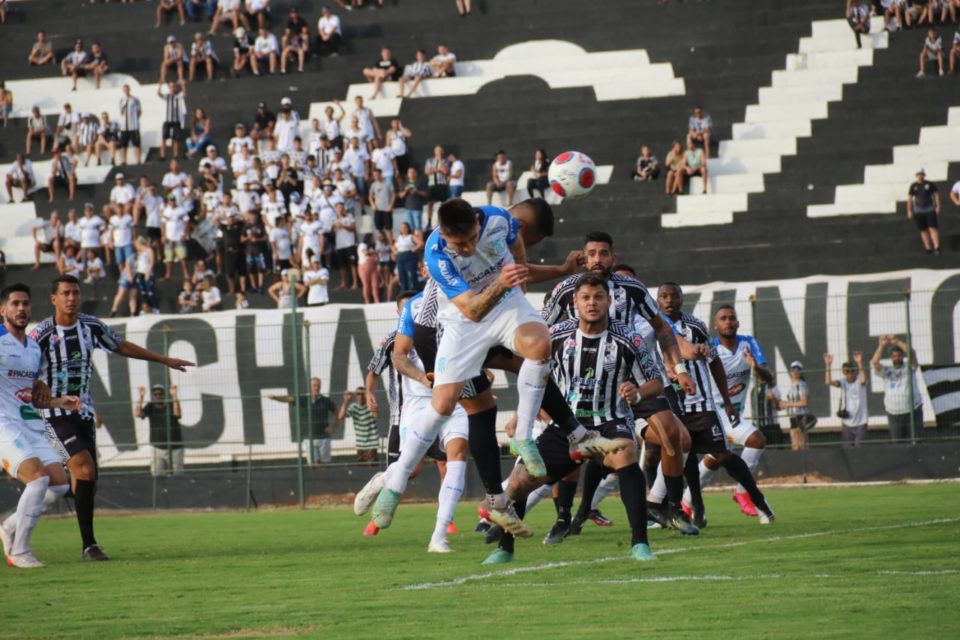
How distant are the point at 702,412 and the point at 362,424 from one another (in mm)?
9605

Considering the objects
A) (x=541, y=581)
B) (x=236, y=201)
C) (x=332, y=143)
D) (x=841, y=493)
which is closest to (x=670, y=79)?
(x=332, y=143)

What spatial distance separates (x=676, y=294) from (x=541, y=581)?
5939 millimetres

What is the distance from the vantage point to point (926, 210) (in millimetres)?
29172

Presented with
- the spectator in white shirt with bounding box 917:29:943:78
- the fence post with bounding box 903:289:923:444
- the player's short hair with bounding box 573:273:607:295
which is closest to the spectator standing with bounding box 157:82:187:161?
the spectator in white shirt with bounding box 917:29:943:78

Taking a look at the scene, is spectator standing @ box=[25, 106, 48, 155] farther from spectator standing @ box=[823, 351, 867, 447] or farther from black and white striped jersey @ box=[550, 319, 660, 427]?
black and white striped jersey @ box=[550, 319, 660, 427]

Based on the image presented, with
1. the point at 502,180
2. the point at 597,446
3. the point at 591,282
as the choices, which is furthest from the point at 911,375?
the point at 597,446

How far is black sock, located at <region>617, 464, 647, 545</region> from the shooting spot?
34.5ft

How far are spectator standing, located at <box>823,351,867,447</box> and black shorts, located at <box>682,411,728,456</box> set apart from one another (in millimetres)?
8355

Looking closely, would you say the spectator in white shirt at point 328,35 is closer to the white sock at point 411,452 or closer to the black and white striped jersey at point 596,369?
the black and white striped jersey at point 596,369

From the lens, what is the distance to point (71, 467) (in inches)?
547

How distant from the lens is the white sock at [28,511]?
42.3 feet

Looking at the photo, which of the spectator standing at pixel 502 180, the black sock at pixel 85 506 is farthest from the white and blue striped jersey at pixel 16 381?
the spectator standing at pixel 502 180

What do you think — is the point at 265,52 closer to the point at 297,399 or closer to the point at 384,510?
the point at 297,399

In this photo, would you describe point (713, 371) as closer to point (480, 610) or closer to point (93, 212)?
point (480, 610)
